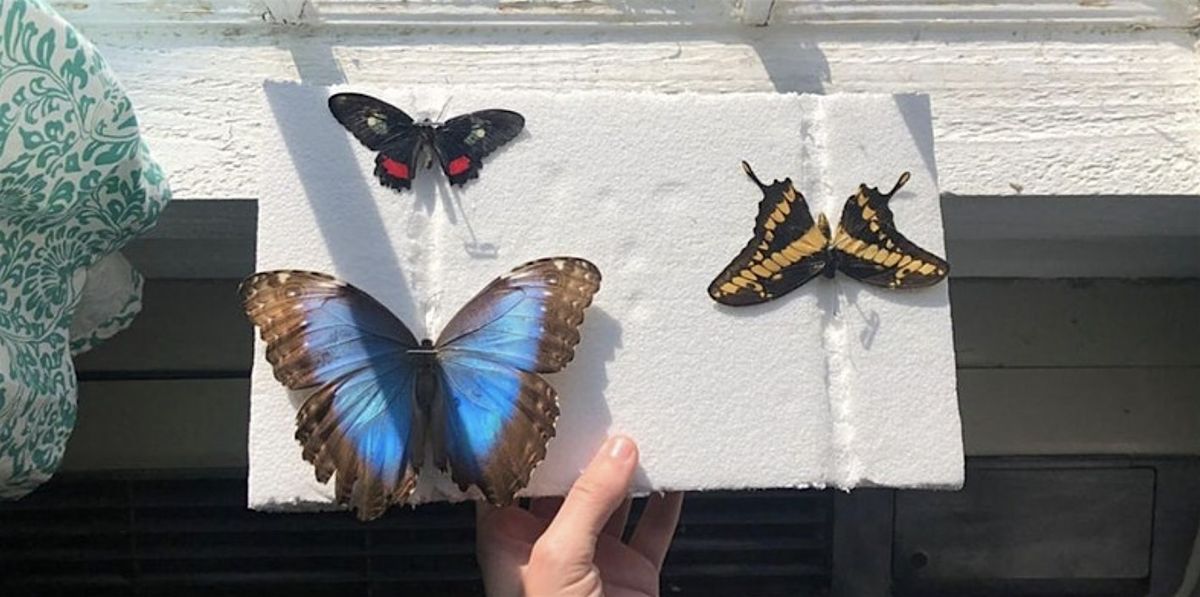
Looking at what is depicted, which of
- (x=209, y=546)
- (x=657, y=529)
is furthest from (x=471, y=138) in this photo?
(x=209, y=546)

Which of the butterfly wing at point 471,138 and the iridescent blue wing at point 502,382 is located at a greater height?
the butterfly wing at point 471,138

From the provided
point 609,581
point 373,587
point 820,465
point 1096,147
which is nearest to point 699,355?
point 820,465

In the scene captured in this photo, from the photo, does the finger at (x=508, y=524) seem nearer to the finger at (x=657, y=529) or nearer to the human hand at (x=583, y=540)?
the human hand at (x=583, y=540)

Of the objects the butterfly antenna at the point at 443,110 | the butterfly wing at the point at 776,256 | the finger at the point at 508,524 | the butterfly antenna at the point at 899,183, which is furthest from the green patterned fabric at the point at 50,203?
the butterfly antenna at the point at 899,183

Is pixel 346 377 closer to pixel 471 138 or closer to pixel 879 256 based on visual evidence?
pixel 471 138

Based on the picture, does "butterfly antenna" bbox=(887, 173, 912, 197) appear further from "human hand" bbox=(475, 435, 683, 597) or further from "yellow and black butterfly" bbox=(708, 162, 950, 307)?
"human hand" bbox=(475, 435, 683, 597)

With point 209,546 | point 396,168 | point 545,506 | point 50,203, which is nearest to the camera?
A: point 50,203

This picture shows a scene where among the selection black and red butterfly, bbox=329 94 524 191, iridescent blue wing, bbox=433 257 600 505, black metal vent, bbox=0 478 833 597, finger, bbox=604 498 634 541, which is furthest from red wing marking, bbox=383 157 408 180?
black metal vent, bbox=0 478 833 597
